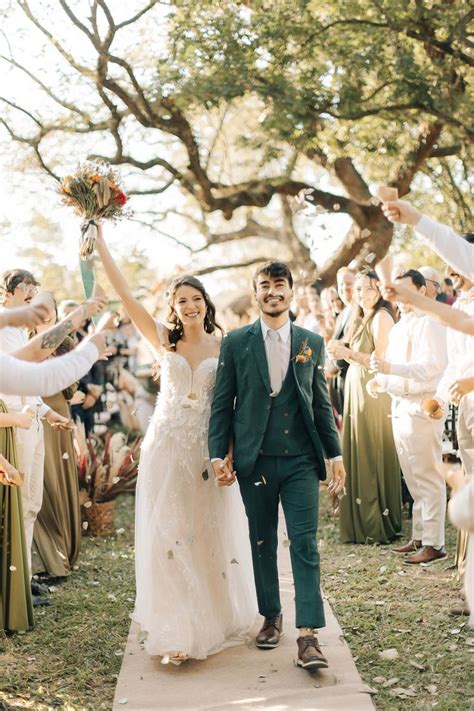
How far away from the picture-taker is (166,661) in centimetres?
475

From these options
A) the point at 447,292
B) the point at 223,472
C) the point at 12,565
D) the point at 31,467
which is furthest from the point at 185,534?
the point at 447,292

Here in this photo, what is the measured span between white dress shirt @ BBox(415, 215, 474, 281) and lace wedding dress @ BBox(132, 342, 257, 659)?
1645 millimetres

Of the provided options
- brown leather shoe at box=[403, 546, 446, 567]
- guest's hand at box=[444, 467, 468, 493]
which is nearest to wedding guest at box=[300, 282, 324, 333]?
brown leather shoe at box=[403, 546, 446, 567]

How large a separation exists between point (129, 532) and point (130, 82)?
266 inches

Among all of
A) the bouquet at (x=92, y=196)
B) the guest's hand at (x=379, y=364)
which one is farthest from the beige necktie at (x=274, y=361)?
the guest's hand at (x=379, y=364)

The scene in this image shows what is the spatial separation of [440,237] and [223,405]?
159 centimetres

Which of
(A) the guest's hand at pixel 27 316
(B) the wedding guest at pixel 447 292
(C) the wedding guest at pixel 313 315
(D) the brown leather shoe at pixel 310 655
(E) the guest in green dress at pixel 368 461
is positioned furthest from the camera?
(C) the wedding guest at pixel 313 315

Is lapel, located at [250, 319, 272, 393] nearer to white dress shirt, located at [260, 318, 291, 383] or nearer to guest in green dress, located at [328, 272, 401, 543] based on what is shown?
white dress shirt, located at [260, 318, 291, 383]

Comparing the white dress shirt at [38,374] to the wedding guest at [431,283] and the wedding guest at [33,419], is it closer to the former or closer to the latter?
the wedding guest at [33,419]

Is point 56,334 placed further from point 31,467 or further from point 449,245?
point 31,467

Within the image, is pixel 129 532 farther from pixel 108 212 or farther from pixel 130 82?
pixel 130 82

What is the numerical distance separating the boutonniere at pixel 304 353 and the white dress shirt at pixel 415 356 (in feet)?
5.75

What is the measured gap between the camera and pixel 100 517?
335 inches

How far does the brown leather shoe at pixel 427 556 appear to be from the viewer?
6.90 meters
